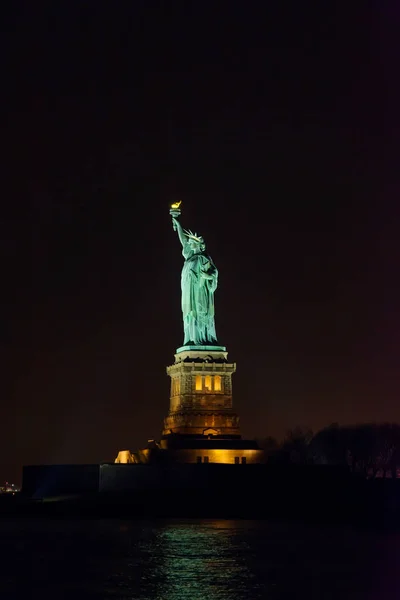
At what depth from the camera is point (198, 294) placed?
172ft

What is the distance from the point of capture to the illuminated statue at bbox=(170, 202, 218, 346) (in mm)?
51875

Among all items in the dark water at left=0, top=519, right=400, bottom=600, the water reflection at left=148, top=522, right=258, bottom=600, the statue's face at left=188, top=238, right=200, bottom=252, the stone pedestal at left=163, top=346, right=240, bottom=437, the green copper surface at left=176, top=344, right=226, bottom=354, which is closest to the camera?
the water reflection at left=148, top=522, right=258, bottom=600

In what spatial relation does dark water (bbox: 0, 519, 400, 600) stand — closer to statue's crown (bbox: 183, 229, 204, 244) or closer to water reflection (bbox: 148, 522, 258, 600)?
water reflection (bbox: 148, 522, 258, 600)

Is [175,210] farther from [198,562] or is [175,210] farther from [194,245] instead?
[198,562]

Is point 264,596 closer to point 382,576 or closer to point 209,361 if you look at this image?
point 382,576

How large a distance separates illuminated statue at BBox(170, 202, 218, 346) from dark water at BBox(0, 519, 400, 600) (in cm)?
1532

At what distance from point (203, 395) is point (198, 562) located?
23325 mm

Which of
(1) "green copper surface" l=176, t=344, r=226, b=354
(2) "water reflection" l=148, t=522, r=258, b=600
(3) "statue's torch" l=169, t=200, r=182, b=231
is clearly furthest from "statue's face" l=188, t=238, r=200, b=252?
(2) "water reflection" l=148, t=522, r=258, b=600

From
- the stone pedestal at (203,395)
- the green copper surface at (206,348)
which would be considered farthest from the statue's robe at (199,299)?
the stone pedestal at (203,395)

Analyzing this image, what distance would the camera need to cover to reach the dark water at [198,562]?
888 inches

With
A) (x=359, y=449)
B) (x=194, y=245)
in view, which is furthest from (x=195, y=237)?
(x=359, y=449)

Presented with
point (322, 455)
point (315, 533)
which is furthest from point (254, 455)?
point (322, 455)

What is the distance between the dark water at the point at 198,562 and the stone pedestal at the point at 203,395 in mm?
11489

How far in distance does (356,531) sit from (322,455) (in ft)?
87.5
